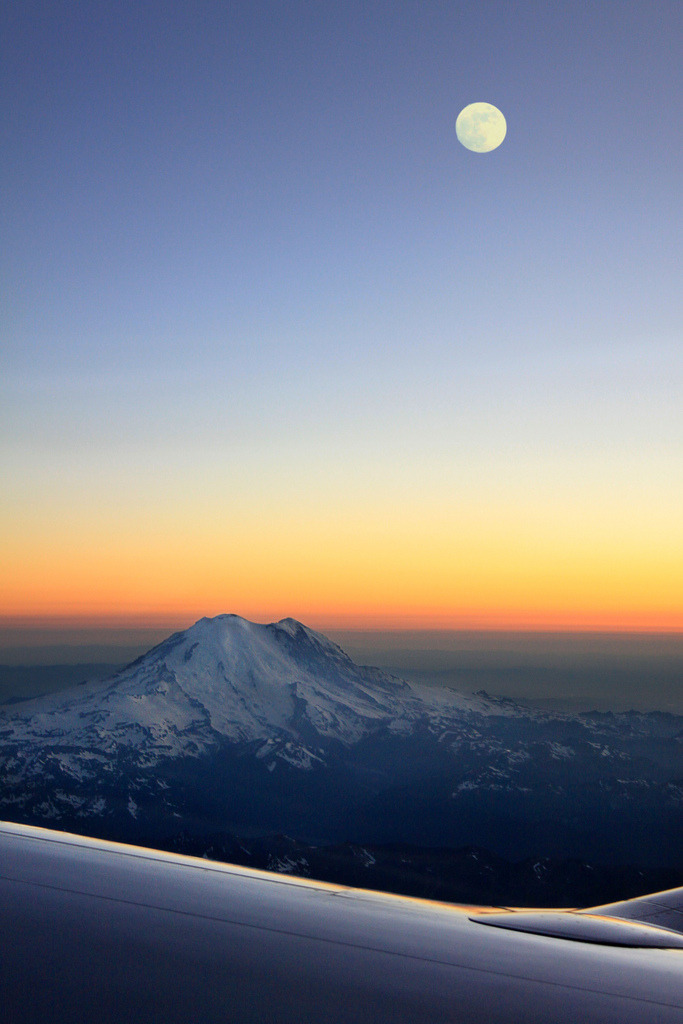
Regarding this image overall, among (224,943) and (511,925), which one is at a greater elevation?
(224,943)

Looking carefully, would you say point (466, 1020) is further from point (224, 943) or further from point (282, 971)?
point (224, 943)

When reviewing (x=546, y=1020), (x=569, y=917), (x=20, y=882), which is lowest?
(x=569, y=917)

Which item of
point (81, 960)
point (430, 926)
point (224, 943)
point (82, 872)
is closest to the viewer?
point (81, 960)

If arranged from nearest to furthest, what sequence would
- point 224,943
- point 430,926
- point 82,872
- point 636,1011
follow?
point 636,1011
point 224,943
point 430,926
point 82,872

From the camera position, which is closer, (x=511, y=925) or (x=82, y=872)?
(x=511, y=925)

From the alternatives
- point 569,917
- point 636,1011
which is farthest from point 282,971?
point 569,917

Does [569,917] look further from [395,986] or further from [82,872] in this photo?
[82,872]
